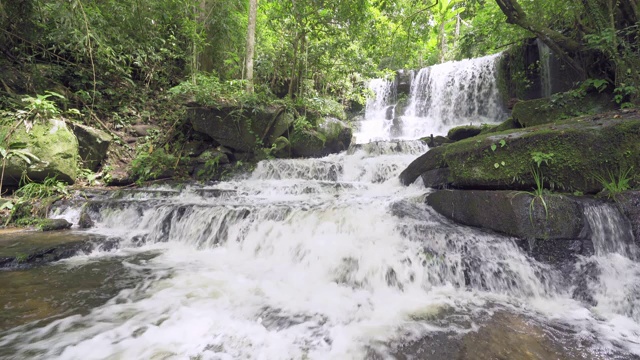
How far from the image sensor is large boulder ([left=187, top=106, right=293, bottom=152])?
819 centimetres

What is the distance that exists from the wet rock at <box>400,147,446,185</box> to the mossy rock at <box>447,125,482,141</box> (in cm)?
363

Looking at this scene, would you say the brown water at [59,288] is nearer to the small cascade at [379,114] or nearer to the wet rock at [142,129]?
the wet rock at [142,129]

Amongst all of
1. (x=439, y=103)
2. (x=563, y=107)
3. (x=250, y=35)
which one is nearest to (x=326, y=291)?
(x=563, y=107)

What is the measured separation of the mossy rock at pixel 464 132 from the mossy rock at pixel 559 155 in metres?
4.04

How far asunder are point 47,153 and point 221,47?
7.04m

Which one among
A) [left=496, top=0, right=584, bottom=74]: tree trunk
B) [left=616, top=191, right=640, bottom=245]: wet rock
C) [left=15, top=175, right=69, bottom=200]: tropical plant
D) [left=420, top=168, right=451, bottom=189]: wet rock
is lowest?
[left=15, top=175, right=69, bottom=200]: tropical plant

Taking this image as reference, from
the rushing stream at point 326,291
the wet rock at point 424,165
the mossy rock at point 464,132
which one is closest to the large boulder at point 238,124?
the rushing stream at point 326,291

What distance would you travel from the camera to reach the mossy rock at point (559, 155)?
343 centimetres

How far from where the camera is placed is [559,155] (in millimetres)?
3621

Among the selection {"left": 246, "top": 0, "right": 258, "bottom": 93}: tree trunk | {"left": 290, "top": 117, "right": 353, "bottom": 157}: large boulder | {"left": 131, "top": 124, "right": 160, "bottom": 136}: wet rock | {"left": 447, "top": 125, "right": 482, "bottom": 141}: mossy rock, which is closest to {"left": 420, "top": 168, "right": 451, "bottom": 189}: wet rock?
{"left": 447, "top": 125, "right": 482, "bottom": 141}: mossy rock

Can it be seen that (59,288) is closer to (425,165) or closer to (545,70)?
(425,165)

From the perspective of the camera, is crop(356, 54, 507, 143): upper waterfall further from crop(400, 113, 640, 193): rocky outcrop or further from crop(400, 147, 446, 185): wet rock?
crop(400, 113, 640, 193): rocky outcrop

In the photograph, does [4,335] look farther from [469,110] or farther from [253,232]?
[469,110]

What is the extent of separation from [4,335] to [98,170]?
21.1 ft
